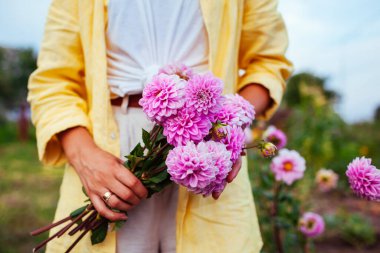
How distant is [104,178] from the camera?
104 centimetres

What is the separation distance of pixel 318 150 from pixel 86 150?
4353 mm

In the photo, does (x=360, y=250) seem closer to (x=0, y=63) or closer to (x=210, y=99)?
(x=210, y=99)

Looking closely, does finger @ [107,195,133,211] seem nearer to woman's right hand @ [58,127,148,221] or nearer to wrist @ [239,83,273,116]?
woman's right hand @ [58,127,148,221]

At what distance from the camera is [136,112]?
122 centimetres

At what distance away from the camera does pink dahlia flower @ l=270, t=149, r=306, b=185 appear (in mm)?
2080

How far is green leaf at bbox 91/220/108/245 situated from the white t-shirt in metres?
0.38

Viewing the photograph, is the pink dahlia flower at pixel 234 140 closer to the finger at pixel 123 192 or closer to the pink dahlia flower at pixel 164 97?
the pink dahlia flower at pixel 164 97

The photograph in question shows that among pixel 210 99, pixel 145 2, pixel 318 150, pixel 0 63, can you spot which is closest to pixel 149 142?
pixel 210 99

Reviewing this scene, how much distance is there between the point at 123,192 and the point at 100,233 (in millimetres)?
182

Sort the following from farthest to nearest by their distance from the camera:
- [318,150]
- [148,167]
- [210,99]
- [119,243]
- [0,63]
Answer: [0,63] → [318,150] → [119,243] → [148,167] → [210,99]

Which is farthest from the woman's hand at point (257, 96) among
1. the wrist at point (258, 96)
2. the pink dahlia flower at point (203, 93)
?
the pink dahlia flower at point (203, 93)

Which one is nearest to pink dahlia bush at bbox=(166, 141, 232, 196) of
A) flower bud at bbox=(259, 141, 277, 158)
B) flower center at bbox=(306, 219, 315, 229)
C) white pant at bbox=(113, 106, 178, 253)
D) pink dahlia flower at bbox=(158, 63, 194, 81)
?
flower bud at bbox=(259, 141, 277, 158)

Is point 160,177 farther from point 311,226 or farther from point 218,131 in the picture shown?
point 311,226

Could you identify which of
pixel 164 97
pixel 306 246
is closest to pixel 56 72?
pixel 164 97
